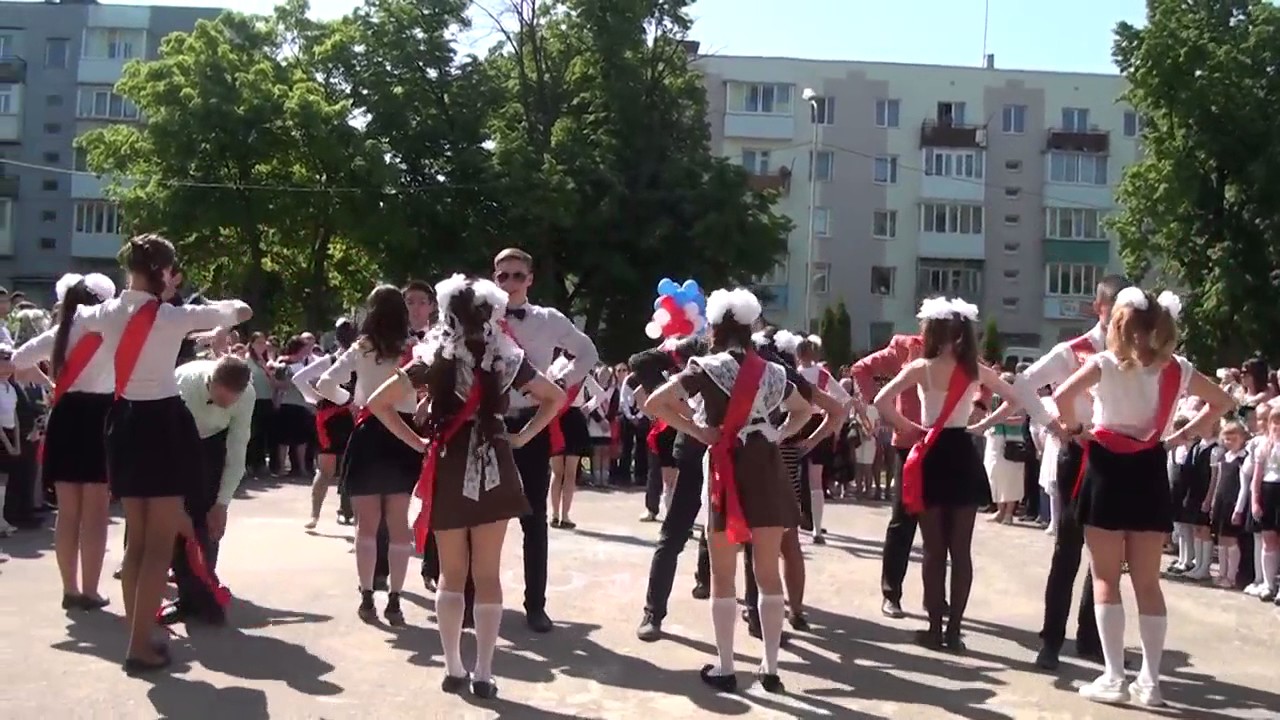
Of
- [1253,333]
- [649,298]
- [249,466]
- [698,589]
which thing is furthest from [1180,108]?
[698,589]

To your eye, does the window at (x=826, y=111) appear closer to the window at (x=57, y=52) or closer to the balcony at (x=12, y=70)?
the window at (x=57, y=52)

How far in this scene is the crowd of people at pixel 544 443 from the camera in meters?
6.23

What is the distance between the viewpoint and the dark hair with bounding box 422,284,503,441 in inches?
239

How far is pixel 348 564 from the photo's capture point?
10.1 meters

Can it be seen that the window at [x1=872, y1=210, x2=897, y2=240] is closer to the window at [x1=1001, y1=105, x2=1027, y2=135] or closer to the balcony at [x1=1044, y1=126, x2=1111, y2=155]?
the window at [x1=1001, y1=105, x2=1027, y2=135]

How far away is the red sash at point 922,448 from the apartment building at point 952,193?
4658 cm

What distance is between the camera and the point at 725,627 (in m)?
6.56

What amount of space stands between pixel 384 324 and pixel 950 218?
50.0 meters

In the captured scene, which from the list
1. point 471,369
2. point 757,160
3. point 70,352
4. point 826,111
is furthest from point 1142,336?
point 826,111

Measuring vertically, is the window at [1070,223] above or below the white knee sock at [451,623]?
above

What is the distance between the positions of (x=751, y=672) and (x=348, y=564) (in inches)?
164

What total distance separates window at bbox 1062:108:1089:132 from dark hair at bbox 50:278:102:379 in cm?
5346

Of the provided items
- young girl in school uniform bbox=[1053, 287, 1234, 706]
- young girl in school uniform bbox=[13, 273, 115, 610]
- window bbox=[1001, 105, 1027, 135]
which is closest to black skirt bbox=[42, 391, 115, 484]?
young girl in school uniform bbox=[13, 273, 115, 610]

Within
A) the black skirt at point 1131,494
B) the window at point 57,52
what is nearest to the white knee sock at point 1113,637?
the black skirt at point 1131,494
